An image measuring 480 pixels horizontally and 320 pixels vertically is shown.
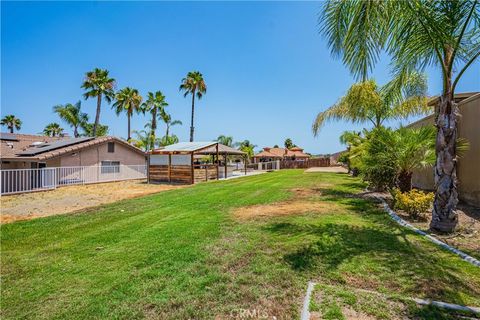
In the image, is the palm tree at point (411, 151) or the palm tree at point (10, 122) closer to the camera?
the palm tree at point (411, 151)

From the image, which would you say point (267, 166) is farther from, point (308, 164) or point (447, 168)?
point (447, 168)

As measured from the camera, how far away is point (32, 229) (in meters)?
7.07

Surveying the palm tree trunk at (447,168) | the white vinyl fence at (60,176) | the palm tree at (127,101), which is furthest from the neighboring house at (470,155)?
the palm tree at (127,101)

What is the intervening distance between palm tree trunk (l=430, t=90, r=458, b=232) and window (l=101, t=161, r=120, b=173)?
2218cm

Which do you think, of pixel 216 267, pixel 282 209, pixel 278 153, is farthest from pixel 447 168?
pixel 278 153

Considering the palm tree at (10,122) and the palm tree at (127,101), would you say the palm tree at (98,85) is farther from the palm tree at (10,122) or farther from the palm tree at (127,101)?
the palm tree at (10,122)

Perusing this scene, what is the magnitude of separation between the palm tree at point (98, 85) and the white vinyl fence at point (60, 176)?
10550 mm

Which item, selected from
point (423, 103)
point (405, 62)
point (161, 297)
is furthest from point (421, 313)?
point (423, 103)

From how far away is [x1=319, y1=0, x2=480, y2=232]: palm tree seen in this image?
190 inches

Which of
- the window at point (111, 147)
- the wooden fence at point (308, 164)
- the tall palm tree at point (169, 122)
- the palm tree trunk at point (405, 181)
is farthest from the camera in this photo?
the tall palm tree at point (169, 122)

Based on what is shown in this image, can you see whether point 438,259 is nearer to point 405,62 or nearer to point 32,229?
point 405,62

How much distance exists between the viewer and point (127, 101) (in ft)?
121

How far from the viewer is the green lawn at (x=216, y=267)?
2916 millimetres

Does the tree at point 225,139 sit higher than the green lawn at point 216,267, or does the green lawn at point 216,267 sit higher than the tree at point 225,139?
the tree at point 225,139
